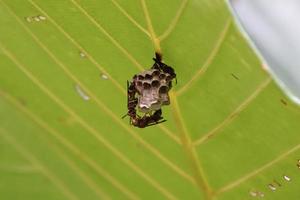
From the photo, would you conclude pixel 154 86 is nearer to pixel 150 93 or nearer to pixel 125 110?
pixel 150 93

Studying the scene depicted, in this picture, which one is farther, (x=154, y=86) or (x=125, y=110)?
(x=125, y=110)

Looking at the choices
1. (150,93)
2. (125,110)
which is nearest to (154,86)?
(150,93)

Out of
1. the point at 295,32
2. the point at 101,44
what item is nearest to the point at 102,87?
the point at 101,44

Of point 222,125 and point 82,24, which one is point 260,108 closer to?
point 222,125
